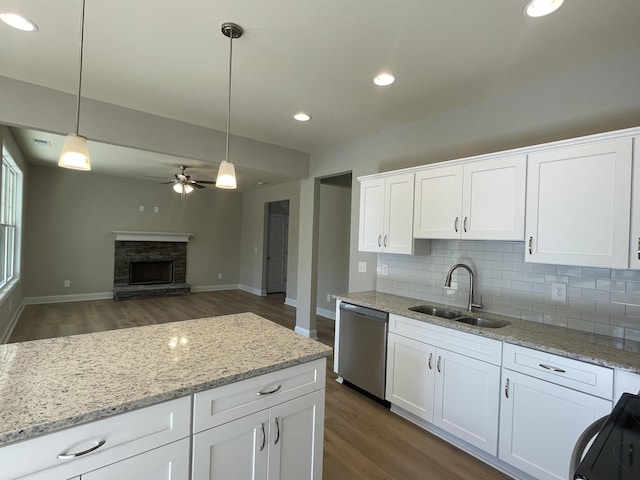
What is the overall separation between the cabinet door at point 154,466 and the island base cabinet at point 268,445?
0.16 feet

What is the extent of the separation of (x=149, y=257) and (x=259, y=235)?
103 inches

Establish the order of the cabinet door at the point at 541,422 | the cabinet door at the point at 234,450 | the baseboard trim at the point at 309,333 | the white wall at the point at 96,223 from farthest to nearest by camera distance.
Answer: the white wall at the point at 96,223
the baseboard trim at the point at 309,333
the cabinet door at the point at 541,422
the cabinet door at the point at 234,450

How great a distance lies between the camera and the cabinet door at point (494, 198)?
A: 7.52 feet

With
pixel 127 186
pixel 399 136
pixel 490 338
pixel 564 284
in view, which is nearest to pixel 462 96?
pixel 399 136

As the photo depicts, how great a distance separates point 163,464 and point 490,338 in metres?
1.97

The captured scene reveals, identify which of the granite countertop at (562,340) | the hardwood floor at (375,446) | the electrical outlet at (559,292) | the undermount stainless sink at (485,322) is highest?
the electrical outlet at (559,292)

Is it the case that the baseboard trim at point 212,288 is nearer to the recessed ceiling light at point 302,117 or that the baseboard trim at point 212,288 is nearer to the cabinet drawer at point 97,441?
the recessed ceiling light at point 302,117

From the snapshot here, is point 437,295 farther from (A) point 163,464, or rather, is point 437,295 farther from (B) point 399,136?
(A) point 163,464

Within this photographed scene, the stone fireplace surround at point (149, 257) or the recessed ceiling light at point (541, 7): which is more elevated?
the recessed ceiling light at point (541, 7)

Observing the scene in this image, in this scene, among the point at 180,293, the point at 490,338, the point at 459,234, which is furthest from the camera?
the point at 180,293

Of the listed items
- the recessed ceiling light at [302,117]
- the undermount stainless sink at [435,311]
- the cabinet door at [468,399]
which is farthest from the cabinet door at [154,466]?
the recessed ceiling light at [302,117]

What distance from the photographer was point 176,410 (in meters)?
1.23

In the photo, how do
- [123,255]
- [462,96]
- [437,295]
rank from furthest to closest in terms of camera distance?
[123,255] → [437,295] → [462,96]

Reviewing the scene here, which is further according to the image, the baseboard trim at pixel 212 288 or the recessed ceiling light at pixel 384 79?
the baseboard trim at pixel 212 288
